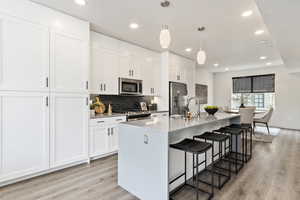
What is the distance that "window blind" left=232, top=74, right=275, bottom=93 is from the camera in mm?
6638

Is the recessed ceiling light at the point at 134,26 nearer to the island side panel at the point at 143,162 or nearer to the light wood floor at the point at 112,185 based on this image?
the island side panel at the point at 143,162

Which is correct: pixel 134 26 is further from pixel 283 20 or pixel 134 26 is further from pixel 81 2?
pixel 283 20

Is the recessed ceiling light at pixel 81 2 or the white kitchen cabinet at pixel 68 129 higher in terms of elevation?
the recessed ceiling light at pixel 81 2

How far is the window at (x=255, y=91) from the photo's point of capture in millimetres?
6672

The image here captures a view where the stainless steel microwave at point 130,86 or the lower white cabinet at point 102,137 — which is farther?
the stainless steel microwave at point 130,86

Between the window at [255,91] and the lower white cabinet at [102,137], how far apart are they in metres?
6.28

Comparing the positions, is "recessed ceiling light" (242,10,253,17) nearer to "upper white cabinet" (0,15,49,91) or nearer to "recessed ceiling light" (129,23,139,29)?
"recessed ceiling light" (129,23,139,29)

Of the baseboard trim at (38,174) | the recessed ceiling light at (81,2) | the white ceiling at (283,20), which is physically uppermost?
the recessed ceiling light at (81,2)

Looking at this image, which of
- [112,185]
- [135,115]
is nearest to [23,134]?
[112,185]

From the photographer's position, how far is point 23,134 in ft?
7.26

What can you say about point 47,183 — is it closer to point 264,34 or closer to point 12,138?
point 12,138

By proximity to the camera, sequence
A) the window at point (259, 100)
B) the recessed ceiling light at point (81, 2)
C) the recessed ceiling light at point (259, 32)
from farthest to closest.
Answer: the window at point (259, 100), the recessed ceiling light at point (259, 32), the recessed ceiling light at point (81, 2)

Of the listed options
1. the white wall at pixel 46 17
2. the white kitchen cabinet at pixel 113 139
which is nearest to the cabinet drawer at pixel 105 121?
the white kitchen cabinet at pixel 113 139

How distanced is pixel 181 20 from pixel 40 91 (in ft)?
8.56
